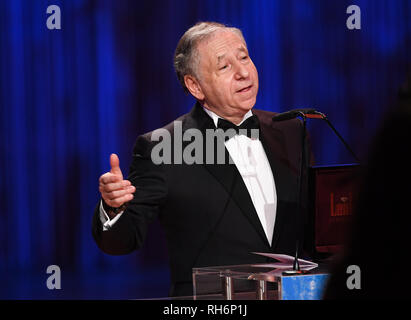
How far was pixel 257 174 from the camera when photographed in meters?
2.14

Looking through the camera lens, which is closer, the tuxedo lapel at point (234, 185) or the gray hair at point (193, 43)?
the tuxedo lapel at point (234, 185)

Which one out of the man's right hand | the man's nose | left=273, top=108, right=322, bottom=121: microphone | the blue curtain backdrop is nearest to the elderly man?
the man's nose

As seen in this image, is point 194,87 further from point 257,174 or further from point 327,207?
point 327,207

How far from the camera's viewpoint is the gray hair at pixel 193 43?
2256 millimetres

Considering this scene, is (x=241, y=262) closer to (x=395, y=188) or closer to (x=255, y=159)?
(x=255, y=159)

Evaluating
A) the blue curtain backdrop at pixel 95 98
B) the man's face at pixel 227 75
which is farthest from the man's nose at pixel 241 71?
the blue curtain backdrop at pixel 95 98

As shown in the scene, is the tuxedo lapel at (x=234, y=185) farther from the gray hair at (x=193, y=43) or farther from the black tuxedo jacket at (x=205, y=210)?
the gray hair at (x=193, y=43)

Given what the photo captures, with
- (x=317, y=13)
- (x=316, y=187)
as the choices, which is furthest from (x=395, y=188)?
(x=317, y=13)

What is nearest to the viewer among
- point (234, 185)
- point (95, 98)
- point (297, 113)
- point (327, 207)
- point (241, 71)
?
point (327, 207)

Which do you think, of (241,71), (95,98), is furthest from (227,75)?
(95,98)

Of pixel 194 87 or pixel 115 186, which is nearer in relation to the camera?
pixel 115 186

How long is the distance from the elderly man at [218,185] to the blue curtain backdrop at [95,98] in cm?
230

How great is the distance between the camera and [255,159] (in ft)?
7.12

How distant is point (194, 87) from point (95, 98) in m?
2.62
